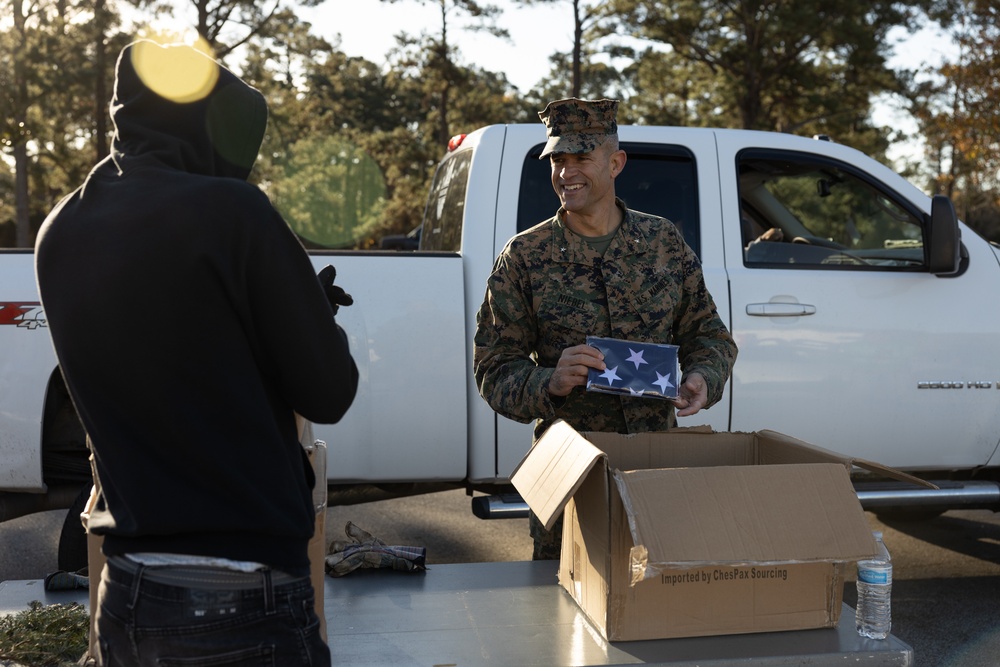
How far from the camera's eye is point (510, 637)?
2.25 m

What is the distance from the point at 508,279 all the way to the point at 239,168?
124 cm

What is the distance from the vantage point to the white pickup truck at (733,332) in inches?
161

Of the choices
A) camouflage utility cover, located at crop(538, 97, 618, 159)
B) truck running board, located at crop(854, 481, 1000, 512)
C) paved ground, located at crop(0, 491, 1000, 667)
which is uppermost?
camouflage utility cover, located at crop(538, 97, 618, 159)

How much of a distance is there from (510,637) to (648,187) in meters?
2.67

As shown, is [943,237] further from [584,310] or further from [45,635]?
[45,635]

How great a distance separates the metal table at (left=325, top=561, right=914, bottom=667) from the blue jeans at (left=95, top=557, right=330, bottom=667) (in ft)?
1.78

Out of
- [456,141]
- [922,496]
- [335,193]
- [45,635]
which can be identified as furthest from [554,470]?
[335,193]

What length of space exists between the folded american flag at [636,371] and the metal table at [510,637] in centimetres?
52

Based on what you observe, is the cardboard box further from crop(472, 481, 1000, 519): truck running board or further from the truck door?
the truck door

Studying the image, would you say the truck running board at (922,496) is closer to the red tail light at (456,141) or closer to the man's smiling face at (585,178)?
the man's smiling face at (585,178)

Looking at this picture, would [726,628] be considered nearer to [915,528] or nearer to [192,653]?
[192,653]

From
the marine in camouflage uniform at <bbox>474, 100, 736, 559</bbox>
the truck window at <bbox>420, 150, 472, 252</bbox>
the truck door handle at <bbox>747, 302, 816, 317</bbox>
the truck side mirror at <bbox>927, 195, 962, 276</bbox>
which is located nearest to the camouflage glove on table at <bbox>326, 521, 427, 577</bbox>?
the marine in camouflage uniform at <bbox>474, 100, 736, 559</bbox>

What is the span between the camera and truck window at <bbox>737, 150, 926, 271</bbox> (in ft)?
14.8

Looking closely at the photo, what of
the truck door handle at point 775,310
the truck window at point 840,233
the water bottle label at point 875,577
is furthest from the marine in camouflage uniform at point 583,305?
the truck window at point 840,233
